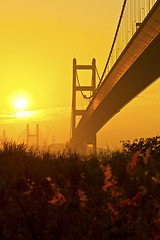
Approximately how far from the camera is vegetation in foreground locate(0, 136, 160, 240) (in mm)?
4832

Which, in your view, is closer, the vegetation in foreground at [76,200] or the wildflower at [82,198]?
the vegetation in foreground at [76,200]

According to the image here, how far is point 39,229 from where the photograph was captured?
5090mm

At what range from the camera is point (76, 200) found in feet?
18.3

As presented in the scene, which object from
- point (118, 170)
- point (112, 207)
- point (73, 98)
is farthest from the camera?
point (73, 98)

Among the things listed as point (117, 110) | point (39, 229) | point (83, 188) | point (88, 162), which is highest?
point (117, 110)

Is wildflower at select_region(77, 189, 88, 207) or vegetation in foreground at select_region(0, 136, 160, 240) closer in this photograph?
vegetation in foreground at select_region(0, 136, 160, 240)

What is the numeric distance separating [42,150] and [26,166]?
186cm

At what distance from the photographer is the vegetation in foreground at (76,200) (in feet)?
15.9

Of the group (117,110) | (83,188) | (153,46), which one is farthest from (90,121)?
(83,188)

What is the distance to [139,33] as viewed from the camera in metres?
18.8

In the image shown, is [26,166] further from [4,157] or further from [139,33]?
[139,33]

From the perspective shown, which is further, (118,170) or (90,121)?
(90,121)

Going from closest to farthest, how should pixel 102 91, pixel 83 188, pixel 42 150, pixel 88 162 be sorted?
pixel 83 188 → pixel 88 162 → pixel 42 150 → pixel 102 91

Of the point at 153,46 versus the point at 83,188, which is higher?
the point at 153,46
